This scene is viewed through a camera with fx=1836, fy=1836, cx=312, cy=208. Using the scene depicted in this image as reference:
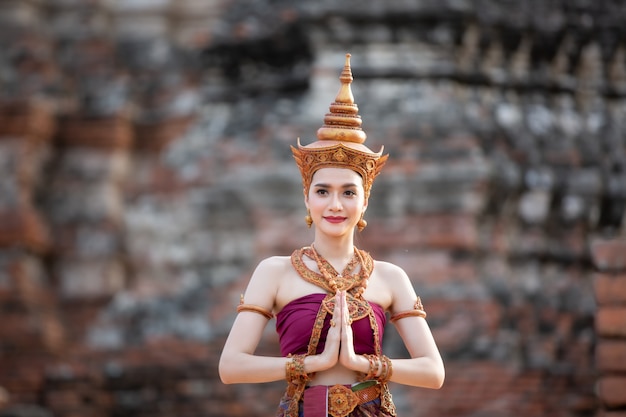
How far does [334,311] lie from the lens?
20.5 feet

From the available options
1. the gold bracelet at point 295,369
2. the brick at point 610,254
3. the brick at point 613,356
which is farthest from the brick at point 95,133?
the gold bracelet at point 295,369

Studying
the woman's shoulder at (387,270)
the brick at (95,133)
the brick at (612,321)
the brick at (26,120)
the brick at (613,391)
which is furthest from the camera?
the brick at (95,133)

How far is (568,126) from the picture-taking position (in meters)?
14.9

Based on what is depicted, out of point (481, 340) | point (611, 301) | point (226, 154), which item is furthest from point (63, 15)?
point (611, 301)

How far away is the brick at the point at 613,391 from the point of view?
8.76 metres

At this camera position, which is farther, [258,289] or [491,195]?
[491,195]

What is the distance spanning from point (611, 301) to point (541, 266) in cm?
546

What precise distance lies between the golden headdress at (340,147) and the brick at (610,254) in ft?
8.71

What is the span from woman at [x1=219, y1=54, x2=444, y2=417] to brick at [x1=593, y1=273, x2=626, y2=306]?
8.39ft

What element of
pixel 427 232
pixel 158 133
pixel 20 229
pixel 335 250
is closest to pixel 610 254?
pixel 335 250

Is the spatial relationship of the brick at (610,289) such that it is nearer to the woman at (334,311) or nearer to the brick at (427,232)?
the woman at (334,311)

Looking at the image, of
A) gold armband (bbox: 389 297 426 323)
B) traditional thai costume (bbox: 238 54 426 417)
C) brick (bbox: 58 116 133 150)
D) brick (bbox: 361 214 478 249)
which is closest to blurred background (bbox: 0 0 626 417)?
brick (bbox: 361 214 478 249)

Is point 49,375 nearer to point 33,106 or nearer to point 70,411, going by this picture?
point 70,411

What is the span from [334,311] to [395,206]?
6.91 meters
